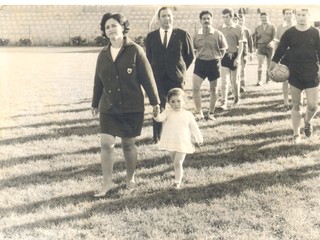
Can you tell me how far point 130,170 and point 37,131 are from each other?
3700 mm

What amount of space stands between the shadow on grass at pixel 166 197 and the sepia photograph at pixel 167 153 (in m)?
0.01

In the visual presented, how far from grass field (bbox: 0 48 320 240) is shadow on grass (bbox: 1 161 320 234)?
1 cm

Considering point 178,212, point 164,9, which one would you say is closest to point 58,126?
point 164,9

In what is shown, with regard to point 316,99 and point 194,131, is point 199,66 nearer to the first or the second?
point 316,99

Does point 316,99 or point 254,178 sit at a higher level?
point 316,99

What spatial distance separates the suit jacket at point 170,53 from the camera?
6.89 meters

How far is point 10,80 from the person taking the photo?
55.0ft

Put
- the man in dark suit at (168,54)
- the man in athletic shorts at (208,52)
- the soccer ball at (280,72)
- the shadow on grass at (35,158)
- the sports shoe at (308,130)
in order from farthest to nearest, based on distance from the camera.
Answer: the man in athletic shorts at (208,52)
the sports shoe at (308,130)
the man in dark suit at (168,54)
the soccer ball at (280,72)
the shadow on grass at (35,158)

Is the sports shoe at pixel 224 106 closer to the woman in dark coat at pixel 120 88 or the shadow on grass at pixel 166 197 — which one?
the shadow on grass at pixel 166 197

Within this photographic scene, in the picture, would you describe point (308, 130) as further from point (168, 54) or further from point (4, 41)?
point (4, 41)

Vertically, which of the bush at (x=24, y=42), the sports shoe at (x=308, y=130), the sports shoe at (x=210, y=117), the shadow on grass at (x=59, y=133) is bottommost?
the shadow on grass at (x=59, y=133)

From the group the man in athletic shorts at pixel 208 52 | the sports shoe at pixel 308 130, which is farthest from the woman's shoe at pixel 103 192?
the man in athletic shorts at pixel 208 52

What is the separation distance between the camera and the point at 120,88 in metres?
5.06

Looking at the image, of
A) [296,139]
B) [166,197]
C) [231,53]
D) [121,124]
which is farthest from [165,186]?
[231,53]
